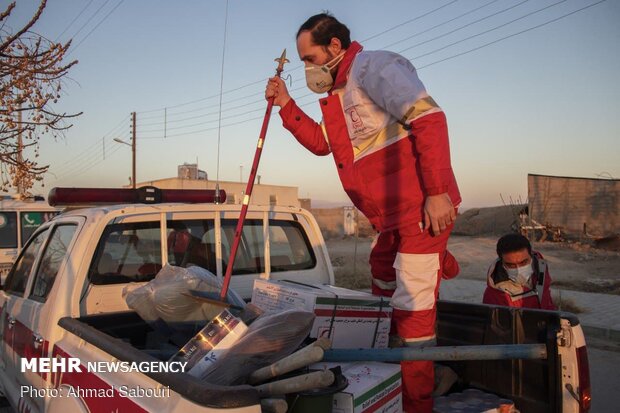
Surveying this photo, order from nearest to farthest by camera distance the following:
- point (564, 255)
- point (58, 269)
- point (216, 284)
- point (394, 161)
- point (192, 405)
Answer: point (192, 405) → point (394, 161) → point (216, 284) → point (58, 269) → point (564, 255)

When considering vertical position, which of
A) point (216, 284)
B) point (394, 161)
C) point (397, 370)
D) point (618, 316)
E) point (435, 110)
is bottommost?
Result: point (618, 316)

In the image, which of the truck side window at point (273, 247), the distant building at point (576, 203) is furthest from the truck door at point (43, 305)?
the distant building at point (576, 203)

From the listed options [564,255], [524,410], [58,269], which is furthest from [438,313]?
[564,255]

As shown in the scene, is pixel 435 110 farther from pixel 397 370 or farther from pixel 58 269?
pixel 58 269

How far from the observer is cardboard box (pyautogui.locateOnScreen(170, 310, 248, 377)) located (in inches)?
74.5

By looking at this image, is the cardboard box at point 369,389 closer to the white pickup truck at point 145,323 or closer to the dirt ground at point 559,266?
the white pickup truck at point 145,323

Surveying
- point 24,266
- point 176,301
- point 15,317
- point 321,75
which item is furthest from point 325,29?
point 24,266

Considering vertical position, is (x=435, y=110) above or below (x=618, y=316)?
above

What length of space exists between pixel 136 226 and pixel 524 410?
2389 millimetres

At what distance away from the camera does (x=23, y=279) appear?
12.5ft

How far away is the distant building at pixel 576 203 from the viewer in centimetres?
1952

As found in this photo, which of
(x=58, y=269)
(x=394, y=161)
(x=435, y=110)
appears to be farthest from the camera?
(x=58, y=269)

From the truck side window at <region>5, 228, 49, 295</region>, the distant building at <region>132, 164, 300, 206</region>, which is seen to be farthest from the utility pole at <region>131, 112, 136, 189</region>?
the truck side window at <region>5, 228, 49, 295</region>

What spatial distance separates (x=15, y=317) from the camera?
3457mm
